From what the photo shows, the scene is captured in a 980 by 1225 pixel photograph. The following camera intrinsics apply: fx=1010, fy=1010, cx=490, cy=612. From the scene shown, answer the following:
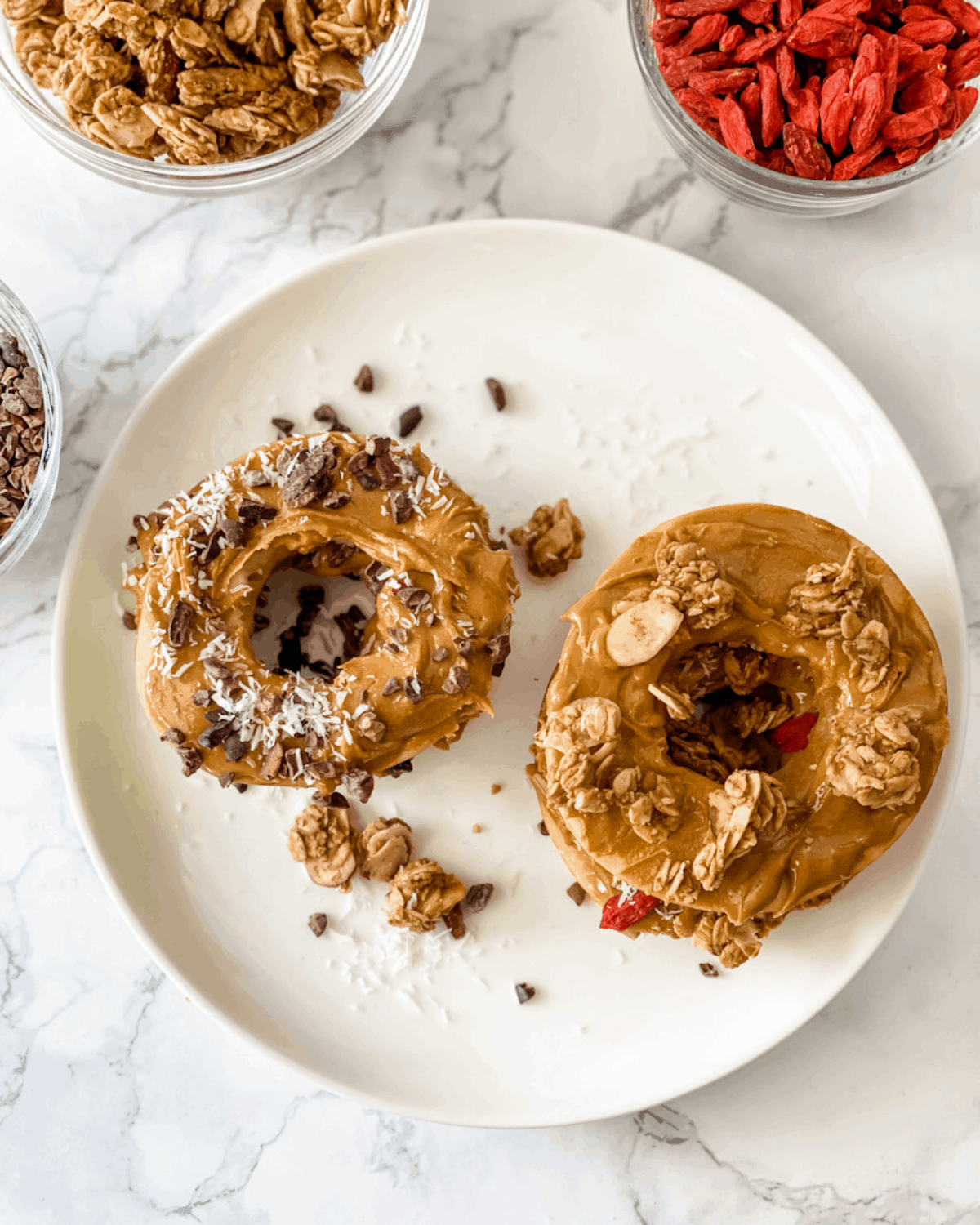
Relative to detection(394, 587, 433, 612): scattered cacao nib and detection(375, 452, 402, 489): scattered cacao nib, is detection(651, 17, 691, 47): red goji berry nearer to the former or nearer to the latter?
detection(375, 452, 402, 489): scattered cacao nib

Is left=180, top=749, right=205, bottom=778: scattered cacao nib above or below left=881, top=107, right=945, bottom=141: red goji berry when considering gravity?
below

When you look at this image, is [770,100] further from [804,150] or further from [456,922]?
[456,922]

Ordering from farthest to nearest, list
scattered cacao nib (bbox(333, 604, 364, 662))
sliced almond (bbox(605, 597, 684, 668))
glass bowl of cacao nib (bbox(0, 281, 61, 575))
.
→ 1. scattered cacao nib (bbox(333, 604, 364, 662))
2. glass bowl of cacao nib (bbox(0, 281, 61, 575))
3. sliced almond (bbox(605, 597, 684, 668))

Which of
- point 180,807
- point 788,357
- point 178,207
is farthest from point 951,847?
point 178,207

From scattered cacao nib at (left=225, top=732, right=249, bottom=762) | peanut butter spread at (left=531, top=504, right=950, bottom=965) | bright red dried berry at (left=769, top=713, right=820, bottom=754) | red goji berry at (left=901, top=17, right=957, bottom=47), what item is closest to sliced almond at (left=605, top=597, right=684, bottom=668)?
peanut butter spread at (left=531, top=504, right=950, bottom=965)

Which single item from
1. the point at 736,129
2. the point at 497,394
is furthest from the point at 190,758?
the point at 736,129

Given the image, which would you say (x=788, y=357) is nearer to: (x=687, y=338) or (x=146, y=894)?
A: (x=687, y=338)

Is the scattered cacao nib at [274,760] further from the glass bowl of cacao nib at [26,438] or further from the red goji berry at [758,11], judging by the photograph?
the red goji berry at [758,11]
